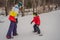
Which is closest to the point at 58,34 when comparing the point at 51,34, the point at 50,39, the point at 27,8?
the point at 51,34

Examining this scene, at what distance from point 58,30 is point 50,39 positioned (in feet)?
4.83

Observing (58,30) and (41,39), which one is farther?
Result: (58,30)

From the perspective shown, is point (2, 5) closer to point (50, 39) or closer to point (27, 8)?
point (27, 8)

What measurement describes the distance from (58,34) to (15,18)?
5.85ft

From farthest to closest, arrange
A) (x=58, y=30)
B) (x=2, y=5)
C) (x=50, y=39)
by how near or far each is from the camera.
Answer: (x=2, y=5) < (x=58, y=30) < (x=50, y=39)

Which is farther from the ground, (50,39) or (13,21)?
(13,21)

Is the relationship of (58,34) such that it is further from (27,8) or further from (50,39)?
(27,8)

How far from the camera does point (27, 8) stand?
30875 millimetres

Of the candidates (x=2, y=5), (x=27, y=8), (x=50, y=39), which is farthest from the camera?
(x=2, y=5)

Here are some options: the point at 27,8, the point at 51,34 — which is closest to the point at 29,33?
the point at 51,34

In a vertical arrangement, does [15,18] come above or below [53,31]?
above

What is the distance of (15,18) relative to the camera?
7.40m

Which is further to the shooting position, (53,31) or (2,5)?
(2,5)

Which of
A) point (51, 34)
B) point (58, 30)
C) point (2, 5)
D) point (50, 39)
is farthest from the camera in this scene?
point (2, 5)
